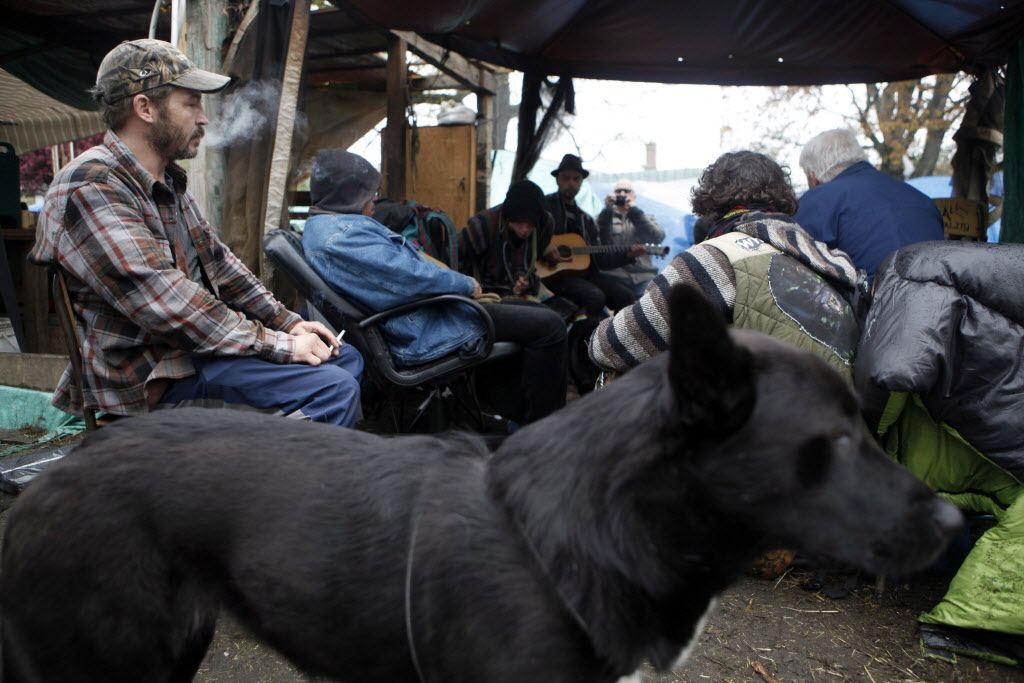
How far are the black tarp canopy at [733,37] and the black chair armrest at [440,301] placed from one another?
79.4 inches

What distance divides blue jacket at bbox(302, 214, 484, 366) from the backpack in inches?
48.1

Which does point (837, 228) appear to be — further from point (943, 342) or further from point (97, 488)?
point (97, 488)

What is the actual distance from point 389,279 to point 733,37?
13.6 feet

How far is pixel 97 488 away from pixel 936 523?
1529 millimetres

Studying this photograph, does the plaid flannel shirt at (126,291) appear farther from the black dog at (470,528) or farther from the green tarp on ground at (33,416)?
the green tarp on ground at (33,416)

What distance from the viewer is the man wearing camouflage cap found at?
242 cm

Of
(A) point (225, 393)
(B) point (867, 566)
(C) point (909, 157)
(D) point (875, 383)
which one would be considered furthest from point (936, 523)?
(C) point (909, 157)

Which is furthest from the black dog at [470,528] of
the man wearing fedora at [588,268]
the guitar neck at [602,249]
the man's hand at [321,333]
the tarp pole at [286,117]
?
the guitar neck at [602,249]

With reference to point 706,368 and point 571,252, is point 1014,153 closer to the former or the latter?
point 571,252

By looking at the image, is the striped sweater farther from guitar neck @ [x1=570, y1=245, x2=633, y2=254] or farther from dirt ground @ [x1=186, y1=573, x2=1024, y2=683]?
guitar neck @ [x1=570, y1=245, x2=633, y2=254]

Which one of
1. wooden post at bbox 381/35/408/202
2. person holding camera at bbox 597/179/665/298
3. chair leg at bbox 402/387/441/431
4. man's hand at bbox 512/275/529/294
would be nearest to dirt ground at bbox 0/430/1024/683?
chair leg at bbox 402/387/441/431

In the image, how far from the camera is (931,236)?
3701mm

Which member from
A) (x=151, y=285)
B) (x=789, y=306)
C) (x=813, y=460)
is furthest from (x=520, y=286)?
(x=813, y=460)

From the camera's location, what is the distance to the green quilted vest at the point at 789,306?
8.89 feet
